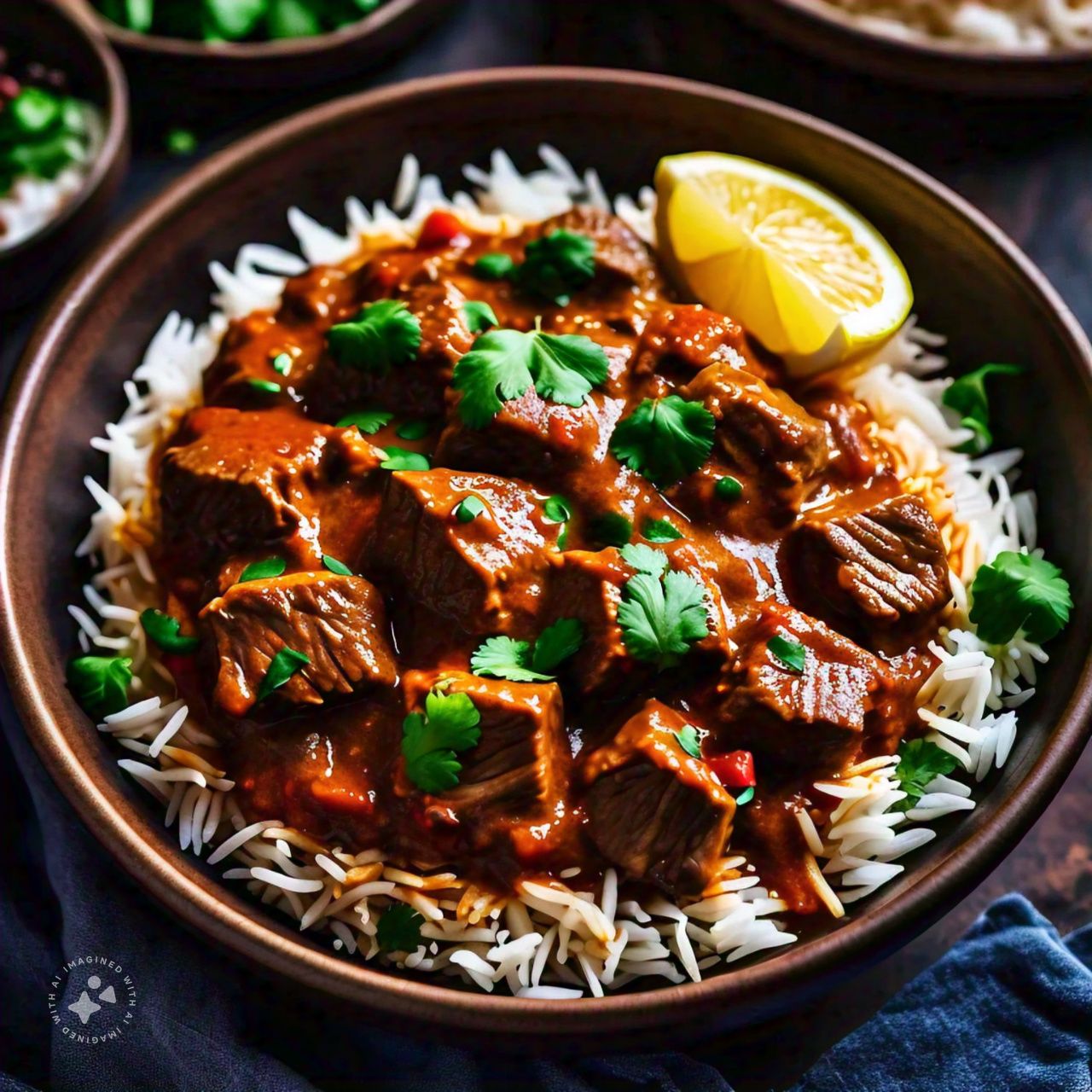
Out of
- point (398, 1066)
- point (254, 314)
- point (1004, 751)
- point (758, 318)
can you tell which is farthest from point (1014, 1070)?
point (254, 314)

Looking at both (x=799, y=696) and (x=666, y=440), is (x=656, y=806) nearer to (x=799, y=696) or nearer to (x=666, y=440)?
(x=799, y=696)

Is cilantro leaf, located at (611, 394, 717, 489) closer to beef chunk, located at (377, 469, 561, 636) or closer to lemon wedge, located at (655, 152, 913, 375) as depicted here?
beef chunk, located at (377, 469, 561, 636)

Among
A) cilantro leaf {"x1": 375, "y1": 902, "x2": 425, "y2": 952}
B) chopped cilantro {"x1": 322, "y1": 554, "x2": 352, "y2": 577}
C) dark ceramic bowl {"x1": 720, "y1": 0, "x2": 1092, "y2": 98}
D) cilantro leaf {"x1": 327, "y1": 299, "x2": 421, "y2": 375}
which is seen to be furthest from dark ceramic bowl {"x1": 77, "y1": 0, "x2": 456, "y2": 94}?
cilantro leaf {"x1": 375, "y1": 902, "x2": 425, "y2": 952}

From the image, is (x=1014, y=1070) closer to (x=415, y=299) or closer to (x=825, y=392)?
(x=825, y=392)

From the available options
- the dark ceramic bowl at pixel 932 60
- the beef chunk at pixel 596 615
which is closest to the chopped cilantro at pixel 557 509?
the beef chunk at pixel 596 615

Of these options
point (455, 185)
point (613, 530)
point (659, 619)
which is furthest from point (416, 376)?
point (455, 185)

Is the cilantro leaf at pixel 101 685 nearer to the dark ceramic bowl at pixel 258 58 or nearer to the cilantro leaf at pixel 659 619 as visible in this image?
the cilantro leaf at pixel 659 619

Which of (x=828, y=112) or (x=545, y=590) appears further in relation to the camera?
(x=828, y=112)
